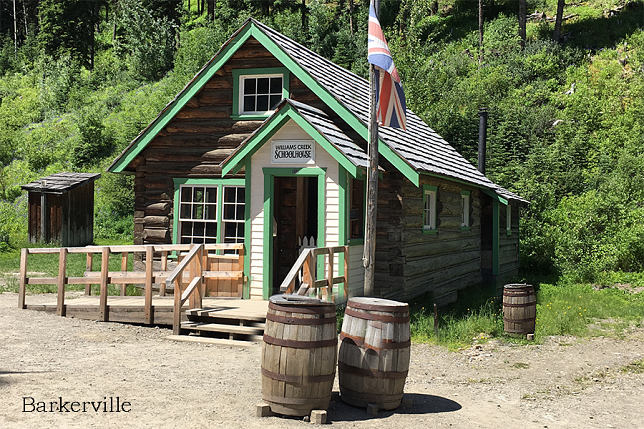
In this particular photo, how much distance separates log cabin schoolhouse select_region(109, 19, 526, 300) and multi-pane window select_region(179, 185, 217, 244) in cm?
3

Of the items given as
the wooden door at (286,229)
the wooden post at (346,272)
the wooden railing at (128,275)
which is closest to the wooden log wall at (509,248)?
the wooden door at (286,229)

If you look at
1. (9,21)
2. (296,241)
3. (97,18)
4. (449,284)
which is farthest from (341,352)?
(9,21)

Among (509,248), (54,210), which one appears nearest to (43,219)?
(54,210)

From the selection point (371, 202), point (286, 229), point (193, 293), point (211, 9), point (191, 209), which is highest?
point (211, 9)

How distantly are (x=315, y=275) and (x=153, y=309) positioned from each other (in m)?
2.99

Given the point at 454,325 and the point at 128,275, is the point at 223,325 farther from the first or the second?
the point at 454,325

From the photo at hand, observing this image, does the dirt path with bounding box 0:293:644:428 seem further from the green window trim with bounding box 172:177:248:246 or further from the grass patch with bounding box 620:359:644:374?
the green window trim with bounding box 172:177:248:246

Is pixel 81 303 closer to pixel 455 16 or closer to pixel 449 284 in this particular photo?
pixel 449 284

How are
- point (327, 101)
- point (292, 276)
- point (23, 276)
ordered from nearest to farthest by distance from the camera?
1. point (292, 276)
2. point (23, 276)
3. point (327, 101)

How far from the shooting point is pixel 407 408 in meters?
6.47

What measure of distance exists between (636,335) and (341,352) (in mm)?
8128

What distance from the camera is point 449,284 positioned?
15.9 metres

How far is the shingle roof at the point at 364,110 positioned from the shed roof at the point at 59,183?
13409 millimetres

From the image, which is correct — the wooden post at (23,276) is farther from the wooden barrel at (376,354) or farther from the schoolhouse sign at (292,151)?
the wooden barrel at (376,354)
